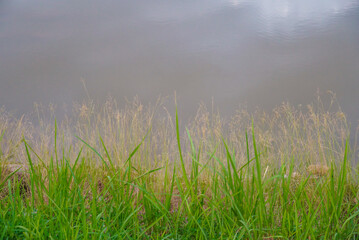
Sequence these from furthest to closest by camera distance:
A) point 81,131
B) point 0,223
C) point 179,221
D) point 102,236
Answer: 1. point 81,131
2. point 179,221
3. point 0,223
4. point 102,236

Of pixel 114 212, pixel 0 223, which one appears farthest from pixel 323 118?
pixel 0 223

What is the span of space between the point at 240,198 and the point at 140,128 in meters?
1.64

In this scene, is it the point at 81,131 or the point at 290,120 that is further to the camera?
the point at 81,131

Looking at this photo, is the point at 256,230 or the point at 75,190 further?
the point at 75,190

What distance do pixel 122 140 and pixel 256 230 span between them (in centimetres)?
203

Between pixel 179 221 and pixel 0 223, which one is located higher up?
pixel 0 223

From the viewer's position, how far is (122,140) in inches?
134

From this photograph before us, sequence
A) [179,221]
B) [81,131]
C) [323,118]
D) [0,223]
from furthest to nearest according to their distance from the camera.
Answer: [81,131] < [323,118] < [179,221] < [0,223]

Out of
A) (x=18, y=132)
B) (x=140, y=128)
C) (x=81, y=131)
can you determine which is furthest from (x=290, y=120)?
(x=18, y=132)

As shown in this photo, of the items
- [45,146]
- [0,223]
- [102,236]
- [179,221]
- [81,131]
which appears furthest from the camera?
[81,131]

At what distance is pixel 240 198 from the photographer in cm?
172

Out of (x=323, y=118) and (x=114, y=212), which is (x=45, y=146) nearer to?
(x=114, y=212)

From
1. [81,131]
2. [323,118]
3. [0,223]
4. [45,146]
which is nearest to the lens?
[0,223]

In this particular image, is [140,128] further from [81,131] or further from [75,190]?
[75,190]
